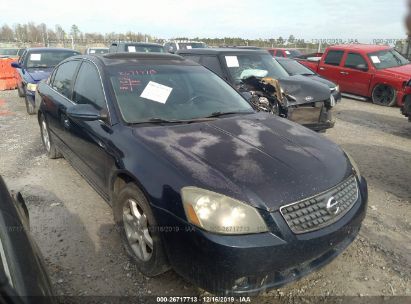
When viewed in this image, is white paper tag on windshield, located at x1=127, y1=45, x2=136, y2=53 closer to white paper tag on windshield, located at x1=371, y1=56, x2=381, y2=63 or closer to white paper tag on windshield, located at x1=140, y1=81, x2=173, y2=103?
white paper tag on windshield, located at x1=371, y1=56, x2=381, y2=63

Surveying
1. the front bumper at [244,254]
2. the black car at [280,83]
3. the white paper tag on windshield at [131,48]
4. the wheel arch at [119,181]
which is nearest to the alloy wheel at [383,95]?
the black car at [280,83]

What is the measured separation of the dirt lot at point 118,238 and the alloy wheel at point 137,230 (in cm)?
20

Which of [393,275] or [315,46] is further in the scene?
[315,46]

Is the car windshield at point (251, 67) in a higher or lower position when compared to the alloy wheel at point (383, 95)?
higher

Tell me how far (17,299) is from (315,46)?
96.0ft

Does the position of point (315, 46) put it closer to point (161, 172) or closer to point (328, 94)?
point (328, 94)

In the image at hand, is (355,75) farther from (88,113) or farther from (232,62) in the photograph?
(88,113)

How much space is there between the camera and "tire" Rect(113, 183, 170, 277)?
7.76ft

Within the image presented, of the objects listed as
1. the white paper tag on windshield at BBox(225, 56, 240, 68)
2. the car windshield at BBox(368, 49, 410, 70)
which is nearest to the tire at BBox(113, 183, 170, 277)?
the white paper tag on windshield at BBox(225, 56, 240, 68)

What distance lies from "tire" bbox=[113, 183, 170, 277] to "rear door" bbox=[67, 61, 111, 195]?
46 centimetres

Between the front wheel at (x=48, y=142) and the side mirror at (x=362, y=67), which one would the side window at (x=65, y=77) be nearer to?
the front wheel at (x=48, y=142)

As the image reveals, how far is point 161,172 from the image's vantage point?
7.52 feet

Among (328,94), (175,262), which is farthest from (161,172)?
(328,94)

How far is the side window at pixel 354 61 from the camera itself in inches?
395
